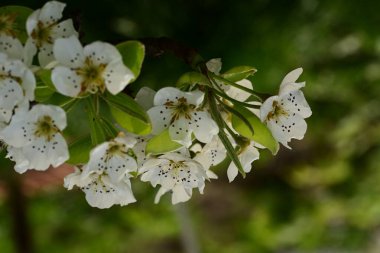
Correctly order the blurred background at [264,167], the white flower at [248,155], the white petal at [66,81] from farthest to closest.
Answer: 1. the blurred background at [264,167]
2. the white flower at [248,155]
3. the white petal at [66,81]

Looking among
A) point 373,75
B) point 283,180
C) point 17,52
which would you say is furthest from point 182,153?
point 283,180

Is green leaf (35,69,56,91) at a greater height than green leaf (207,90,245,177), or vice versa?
green leaf (35,69,56,91)

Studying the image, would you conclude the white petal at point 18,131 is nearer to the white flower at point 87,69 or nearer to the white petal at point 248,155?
the white flower at point 87,69

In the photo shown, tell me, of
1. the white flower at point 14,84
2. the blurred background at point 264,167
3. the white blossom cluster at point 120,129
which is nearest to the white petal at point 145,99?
the white blossom cluster at point 120,129

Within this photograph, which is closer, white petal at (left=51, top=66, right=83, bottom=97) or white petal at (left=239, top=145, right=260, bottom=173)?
white petal at (left=51, top=66, right=83, bottom=97)

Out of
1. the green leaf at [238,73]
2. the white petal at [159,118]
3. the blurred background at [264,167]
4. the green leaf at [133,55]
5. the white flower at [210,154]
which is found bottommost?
the white flower at [210,154]

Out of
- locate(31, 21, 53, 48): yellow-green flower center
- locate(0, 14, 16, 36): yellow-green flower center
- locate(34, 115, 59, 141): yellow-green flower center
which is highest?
locate(0, 14, 16, 36): yellow-green flower center

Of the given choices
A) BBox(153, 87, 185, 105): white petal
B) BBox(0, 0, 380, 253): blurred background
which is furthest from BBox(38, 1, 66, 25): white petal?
BBox(0, 0, 380, 253): blurred background

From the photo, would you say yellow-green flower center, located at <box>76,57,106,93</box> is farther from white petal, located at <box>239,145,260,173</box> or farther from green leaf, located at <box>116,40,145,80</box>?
white petal, located at <box>239,145,260,173</box>

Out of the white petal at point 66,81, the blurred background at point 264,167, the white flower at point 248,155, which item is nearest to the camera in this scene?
the white petal at point 66,81
